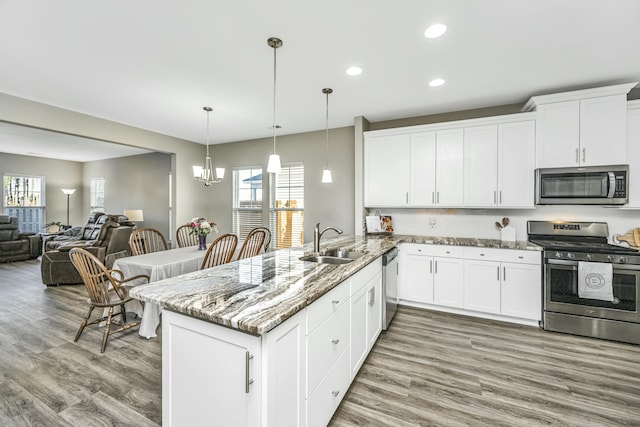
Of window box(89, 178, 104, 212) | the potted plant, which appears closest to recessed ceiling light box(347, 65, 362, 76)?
window box(89, 178, 104, 212)

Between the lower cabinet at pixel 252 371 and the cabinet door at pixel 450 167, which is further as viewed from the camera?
the cabinet door at pixel 450 167

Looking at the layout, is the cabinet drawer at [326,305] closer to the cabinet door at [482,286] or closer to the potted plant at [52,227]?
the cabinet door at [482,286]

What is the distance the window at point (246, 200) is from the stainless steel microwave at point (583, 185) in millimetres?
4472

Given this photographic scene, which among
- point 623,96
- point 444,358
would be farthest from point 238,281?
point 623,96

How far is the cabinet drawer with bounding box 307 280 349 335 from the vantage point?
4.77ft

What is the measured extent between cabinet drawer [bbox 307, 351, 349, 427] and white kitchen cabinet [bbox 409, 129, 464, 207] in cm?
263

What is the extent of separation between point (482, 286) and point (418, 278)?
2.40 ft

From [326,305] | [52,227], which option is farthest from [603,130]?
[52,227]

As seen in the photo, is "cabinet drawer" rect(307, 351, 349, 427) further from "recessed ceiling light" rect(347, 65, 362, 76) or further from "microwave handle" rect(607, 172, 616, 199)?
"microwave handle" rect(607, 172, 616, 199)

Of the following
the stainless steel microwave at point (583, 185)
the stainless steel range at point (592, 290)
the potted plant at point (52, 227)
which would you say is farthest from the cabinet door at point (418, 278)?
the potted plant at point (52, 227)

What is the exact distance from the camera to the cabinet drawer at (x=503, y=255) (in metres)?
3.10

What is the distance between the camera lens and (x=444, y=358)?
2.51 m

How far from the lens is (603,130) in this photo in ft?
9.80

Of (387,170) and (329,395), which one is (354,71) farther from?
(329,395)
